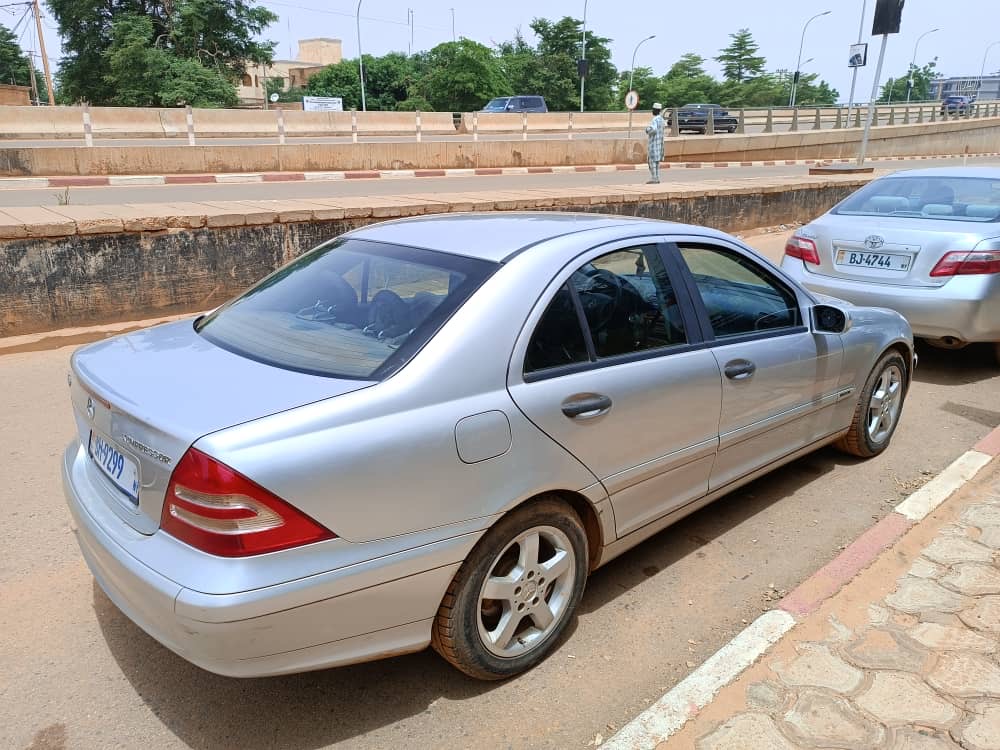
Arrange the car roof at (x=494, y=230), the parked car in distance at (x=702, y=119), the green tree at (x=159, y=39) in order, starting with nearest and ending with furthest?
1. the car roof at (x=494, y=230)
2. the parked car in distance at (x=702, y=119)
3. the green tree at (x=159, y=39)

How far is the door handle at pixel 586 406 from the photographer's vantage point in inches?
101

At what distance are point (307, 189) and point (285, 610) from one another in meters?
14.9

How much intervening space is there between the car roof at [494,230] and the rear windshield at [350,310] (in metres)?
0.07

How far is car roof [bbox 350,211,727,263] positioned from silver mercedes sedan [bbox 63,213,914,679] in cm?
2

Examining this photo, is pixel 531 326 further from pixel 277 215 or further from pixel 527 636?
pixel 277 215

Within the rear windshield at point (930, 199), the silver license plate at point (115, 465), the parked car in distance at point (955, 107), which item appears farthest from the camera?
the parked car in distance at point (955, 107)

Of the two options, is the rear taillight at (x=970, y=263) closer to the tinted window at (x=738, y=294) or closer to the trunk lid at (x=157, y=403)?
the tinted window at (x=738, y=294)

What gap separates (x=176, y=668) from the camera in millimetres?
2656

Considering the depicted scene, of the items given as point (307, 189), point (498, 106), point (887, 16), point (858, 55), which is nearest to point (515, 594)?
point (307, 189)

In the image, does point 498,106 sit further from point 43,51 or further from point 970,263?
point 970,263

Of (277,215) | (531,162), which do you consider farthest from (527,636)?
(531,162)

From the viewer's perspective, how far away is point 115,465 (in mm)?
2363

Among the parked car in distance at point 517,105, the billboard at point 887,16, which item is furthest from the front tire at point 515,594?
the parked car in distance at point 517,105

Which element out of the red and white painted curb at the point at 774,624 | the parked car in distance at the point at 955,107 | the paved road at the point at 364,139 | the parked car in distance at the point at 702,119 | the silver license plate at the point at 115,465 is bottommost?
the red and white painted curb at the point at 774,624
